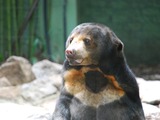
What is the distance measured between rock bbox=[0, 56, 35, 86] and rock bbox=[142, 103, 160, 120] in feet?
5.34

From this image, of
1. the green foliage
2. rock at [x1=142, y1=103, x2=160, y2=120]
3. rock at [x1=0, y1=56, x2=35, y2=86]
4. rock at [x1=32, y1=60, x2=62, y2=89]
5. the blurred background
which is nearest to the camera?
rock at [x1=142, y1=103, x2=160, y2=120]

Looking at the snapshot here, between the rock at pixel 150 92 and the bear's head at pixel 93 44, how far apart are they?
191 centimetres

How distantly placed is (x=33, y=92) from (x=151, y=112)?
4.52 ft

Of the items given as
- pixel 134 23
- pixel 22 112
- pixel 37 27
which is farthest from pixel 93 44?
pixel 134 23

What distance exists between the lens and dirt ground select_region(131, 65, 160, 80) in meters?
7.84

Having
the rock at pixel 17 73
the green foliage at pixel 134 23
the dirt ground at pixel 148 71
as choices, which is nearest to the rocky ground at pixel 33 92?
the rock at pixel 17 73

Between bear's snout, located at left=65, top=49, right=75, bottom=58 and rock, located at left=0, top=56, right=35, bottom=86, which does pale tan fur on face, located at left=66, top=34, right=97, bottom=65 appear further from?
rock, located at left=0, top=56, right=35, bottom=86

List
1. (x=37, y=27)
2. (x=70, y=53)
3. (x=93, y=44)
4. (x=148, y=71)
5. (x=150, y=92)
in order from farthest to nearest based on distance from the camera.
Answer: (x=148, y=71)
(x=37, y=27)
(x=150, y=92)
(x=93, y=44)
(x=70, y=53)

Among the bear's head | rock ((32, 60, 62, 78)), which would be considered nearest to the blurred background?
rock ((32, 60, 62, 78))

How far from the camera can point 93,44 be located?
8.09 ft

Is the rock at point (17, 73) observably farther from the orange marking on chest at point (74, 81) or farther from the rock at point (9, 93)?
the orange marking on chest at point (74, 81)

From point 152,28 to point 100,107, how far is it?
720cm

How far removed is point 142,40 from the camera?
375 inches

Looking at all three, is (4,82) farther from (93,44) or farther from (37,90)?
(93,44)
